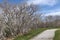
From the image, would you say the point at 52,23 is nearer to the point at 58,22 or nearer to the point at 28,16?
the point at 58,22

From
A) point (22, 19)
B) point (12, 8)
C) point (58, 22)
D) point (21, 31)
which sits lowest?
point (58, 22)

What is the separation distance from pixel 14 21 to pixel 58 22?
132 ft

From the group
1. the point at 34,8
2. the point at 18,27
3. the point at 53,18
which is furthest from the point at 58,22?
the point at 18,27

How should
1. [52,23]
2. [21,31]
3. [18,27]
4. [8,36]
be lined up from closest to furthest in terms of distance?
1. [8,36]
2. [18,27]
3. [21,31]
4. [52,23]

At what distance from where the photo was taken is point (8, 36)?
2020 centimetres

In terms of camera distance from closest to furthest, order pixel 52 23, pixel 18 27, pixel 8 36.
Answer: pixel 8 36
pixel 18 27
pixel 52 23

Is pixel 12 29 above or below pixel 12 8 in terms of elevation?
below

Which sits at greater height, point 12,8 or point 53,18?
point 12,8

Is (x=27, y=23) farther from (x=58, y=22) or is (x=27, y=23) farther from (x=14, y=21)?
(x=58, y=22)

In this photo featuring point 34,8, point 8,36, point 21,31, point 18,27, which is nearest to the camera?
point 8,36

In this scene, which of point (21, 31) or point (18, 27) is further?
point (21, 31)

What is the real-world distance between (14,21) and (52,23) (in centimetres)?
3639

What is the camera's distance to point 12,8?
72.6 feet

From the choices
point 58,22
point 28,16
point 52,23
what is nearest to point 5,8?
point 28,16
